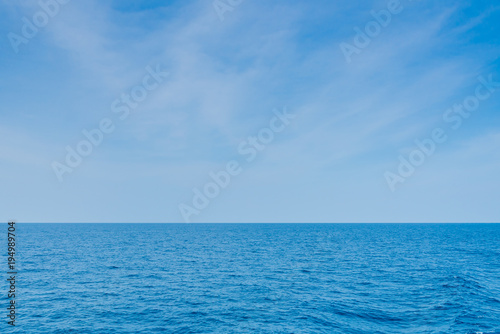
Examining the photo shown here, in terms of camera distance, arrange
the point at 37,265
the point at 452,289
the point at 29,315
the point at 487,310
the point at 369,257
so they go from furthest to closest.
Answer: the point at 369,257 < the point at 37,265 < the point at 452,289 < the point at 487,310 < the point at 29,315

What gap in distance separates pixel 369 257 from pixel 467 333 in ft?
154

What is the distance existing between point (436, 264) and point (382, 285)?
2524 cm

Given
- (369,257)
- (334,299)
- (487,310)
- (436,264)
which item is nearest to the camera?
(487,310)

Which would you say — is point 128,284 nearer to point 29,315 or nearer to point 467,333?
point 29,315

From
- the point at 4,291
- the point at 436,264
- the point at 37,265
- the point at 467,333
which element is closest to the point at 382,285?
the point at 467,333

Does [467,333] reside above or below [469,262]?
below

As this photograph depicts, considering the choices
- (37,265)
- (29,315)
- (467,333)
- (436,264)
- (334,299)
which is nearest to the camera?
(467,333)

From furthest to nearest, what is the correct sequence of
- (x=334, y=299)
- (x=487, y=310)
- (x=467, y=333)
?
(x=334, y=299) < (x=487, y=310) < (x=467, y=333)

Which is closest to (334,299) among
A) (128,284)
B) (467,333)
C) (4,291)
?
(467,333)

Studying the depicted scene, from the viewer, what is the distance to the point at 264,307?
32844 mm

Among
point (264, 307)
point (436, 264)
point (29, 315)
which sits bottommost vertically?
point (29, 315)

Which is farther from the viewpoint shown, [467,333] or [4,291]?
[4,291]

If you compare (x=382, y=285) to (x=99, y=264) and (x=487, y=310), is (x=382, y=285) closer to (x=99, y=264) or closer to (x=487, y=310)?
(x=487, y=310)

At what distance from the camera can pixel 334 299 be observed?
36375 millimetres
